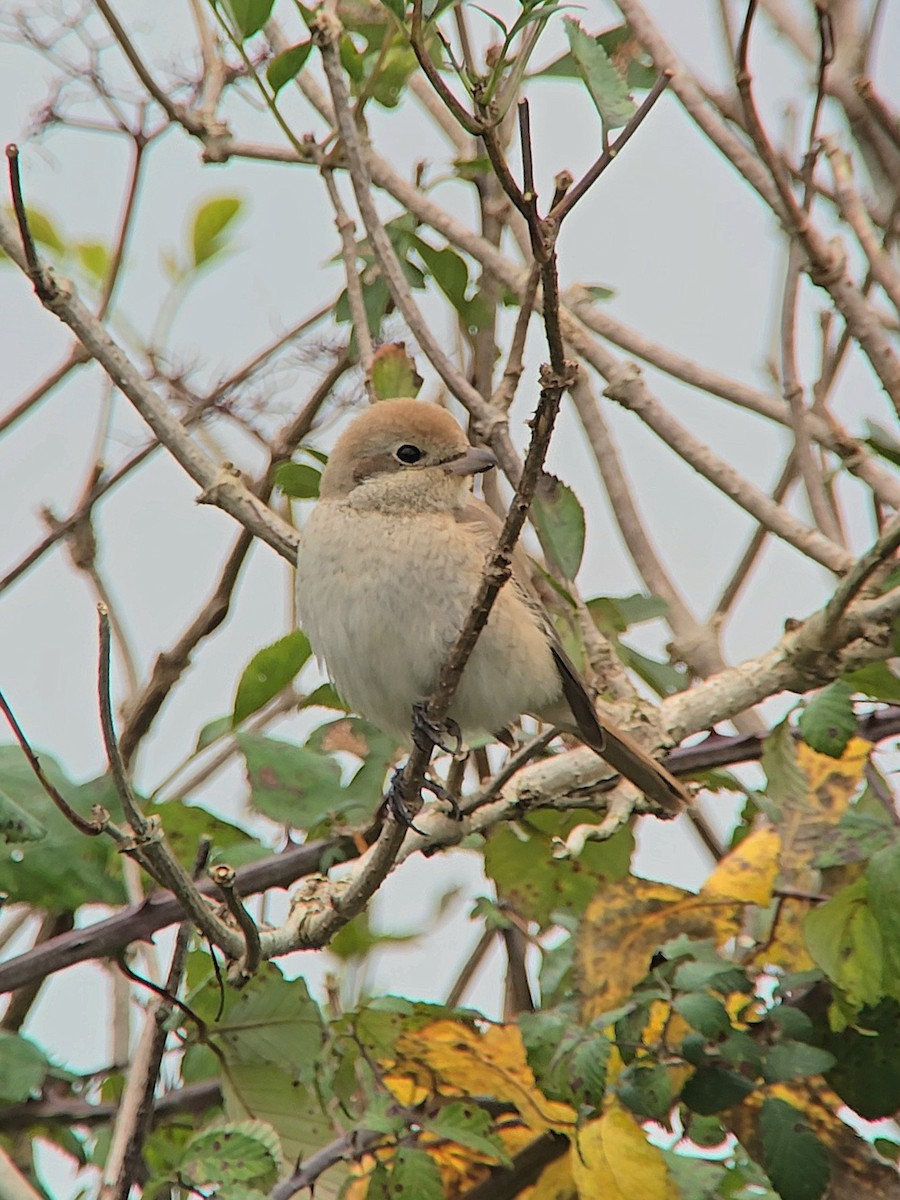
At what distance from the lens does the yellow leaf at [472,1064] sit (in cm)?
220

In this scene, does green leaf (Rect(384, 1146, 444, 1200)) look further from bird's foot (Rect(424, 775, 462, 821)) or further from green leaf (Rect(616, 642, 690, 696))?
green leaf (Rect(616, 642, 690, 696))

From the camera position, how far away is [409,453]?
2.75 metres

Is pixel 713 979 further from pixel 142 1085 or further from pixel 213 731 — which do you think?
pixel 213 731

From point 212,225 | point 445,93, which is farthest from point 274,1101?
point 212,225

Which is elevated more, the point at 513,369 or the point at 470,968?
the point at 513,369

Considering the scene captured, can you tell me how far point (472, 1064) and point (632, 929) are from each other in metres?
0.31

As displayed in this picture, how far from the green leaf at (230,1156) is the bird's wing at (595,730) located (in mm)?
850

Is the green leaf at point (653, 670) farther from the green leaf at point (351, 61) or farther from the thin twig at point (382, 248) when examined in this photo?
the green leaf at point (351, 61)

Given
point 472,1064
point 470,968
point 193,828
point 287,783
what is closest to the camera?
point 472,1064

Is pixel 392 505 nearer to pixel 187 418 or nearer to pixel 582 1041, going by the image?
pixel 187 418

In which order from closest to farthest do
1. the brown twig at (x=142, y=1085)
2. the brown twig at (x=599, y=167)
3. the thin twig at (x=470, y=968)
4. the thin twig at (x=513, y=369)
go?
the brown twig at (x=599, y=167)
the brown twig at (x=142, y=1085)
the thin twig at (x=513, y=369)
the thin twig at (x=470, y=968)

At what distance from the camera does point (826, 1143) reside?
6.97 ft

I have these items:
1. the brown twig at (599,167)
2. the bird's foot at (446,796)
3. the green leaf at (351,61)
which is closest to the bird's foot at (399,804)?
the bird's foot at (446,796)

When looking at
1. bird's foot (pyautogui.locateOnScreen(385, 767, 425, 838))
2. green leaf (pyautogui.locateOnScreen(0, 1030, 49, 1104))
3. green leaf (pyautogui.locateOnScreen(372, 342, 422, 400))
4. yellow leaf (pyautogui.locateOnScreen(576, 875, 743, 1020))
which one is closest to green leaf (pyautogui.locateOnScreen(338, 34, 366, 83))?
green leaf (pyautogui.locateOnScreen(372, 342, 422, 400))
